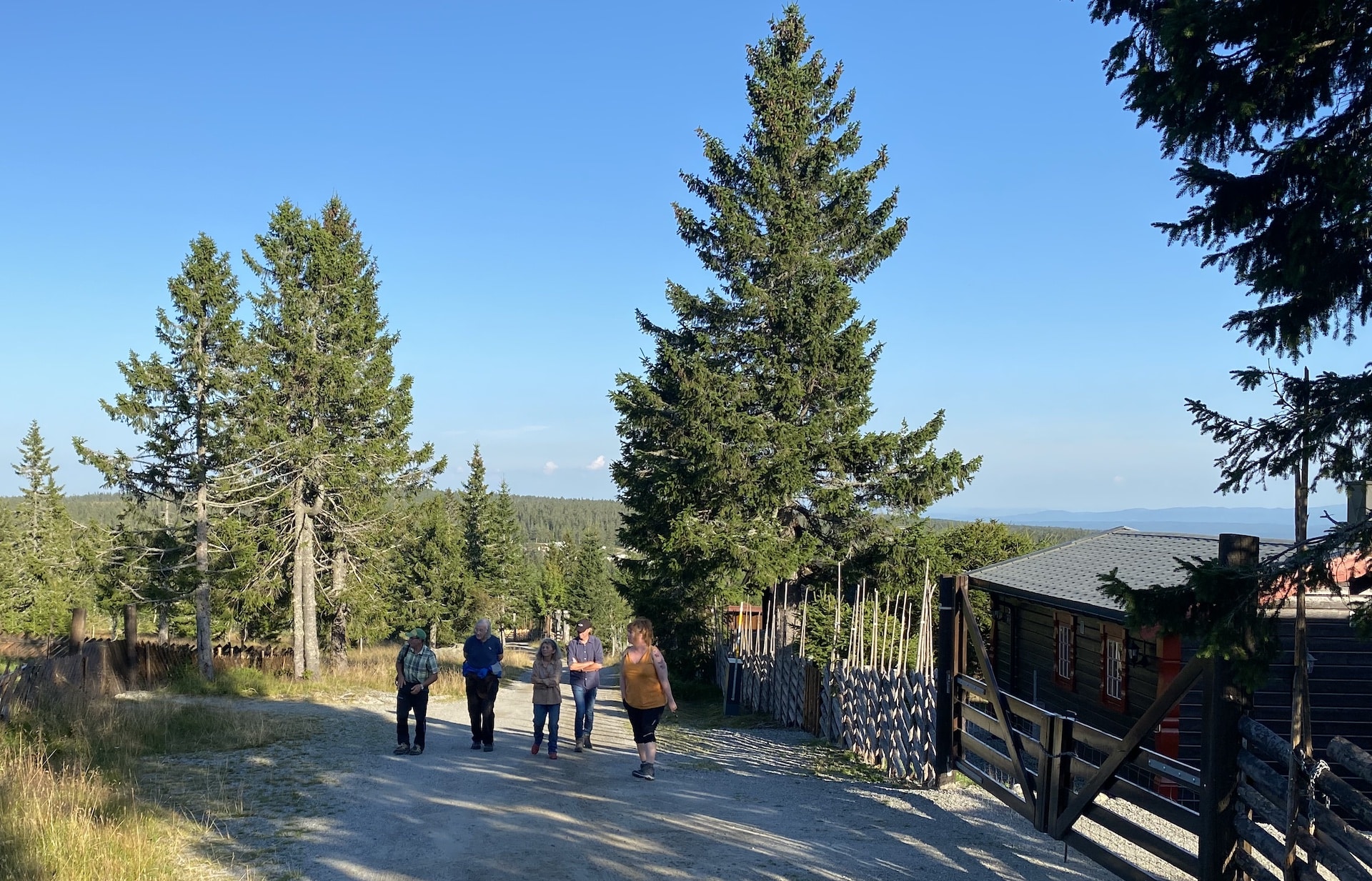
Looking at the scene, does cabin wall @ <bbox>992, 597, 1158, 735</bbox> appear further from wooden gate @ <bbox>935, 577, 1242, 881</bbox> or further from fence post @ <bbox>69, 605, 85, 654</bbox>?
fence post @ <bbox>69, 605, 85, 654</bbox>

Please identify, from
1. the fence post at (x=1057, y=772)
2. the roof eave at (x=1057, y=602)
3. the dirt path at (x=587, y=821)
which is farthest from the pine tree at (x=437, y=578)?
the fence post at (x=1057, y=772)

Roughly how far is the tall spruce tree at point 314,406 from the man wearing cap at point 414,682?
17327 millimetres

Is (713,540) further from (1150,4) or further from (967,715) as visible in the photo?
(1150,4)

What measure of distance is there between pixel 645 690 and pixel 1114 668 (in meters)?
10.4

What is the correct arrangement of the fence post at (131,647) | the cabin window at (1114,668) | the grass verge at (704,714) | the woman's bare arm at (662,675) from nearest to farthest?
the woman's bare arm at (662,675) < the cabin window at (1114,668) < the grass verge at (704,714) < the fence post at (131,647)

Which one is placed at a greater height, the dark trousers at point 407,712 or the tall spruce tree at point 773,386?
the tall spruce tree at point 773,386

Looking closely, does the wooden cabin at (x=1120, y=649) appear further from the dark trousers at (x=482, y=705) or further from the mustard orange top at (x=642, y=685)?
the dark trousers at (x=482, y=705)

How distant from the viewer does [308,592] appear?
29656mm

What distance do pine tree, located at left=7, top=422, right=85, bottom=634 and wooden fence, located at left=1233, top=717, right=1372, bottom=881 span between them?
92.9 feet

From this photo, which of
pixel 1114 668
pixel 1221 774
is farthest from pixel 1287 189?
pixel 1114 668

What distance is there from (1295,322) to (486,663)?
372 inches

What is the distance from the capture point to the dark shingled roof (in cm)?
1564

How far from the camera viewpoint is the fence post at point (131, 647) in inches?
776

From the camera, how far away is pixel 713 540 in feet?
70.4
